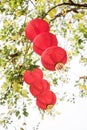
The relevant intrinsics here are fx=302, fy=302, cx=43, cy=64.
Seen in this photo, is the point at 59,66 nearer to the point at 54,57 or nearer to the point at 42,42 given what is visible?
the point at 54,57

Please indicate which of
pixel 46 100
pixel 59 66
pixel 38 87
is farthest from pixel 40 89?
pixel 59 66

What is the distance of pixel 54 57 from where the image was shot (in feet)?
8.14

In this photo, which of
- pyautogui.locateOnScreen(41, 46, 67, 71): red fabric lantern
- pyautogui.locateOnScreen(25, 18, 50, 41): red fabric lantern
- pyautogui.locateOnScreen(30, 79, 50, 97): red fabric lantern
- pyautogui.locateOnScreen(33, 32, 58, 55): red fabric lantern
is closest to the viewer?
pyautogui.locateOnScreen(41, 46, 67, 71): red fabric lantern

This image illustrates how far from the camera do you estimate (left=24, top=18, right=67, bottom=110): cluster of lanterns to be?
8.15 ft

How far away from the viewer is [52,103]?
10.0 ft

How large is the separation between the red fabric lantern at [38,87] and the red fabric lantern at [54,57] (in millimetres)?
411

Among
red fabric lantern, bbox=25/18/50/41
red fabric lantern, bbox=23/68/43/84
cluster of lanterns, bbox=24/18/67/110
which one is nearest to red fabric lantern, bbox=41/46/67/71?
cluster of lanterns, bbox=24/18/67/110

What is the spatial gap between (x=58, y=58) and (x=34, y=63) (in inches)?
30.5

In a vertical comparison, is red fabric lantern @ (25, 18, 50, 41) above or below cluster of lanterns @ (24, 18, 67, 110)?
above

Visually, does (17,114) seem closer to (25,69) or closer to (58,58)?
(25,69)

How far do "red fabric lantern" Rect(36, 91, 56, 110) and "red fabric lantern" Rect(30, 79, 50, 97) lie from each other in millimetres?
44

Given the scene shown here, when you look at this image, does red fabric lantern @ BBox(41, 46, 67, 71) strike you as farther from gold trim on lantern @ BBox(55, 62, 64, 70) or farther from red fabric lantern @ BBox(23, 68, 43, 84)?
red fabric lantern @ BBox(23, 68, 43, 84)

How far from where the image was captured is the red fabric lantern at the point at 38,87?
2906mm

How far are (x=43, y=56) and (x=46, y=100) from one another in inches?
25.6
